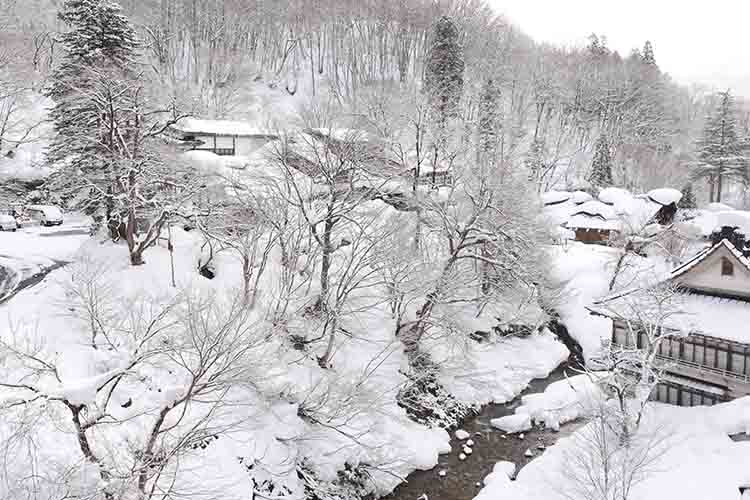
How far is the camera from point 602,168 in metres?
49.0

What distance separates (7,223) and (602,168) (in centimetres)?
4830

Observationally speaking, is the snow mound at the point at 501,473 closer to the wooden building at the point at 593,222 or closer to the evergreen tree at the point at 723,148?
the wooden building at the point at 593,222

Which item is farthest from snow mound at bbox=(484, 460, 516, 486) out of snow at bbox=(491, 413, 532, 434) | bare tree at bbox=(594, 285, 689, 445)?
bare tree at bbox=(594, 285, 689, 445)

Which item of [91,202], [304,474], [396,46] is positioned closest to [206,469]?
[304,474]

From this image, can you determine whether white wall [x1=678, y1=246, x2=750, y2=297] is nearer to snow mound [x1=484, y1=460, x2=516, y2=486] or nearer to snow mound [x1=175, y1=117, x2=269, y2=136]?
snow mound [x1=484, y1=460, x2=516, y2=486]

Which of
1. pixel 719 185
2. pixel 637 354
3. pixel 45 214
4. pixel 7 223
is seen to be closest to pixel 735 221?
pixel 719 185

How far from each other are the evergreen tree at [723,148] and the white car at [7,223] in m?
57.4

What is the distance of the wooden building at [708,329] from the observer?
682 inches

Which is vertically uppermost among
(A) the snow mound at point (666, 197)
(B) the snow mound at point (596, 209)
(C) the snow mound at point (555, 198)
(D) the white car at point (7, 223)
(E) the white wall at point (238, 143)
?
(E) the white wall at point (238, 143)

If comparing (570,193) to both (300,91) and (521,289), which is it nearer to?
Answer: (521,289)

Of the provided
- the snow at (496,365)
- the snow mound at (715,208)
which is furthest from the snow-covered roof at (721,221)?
the snow at (496,365)

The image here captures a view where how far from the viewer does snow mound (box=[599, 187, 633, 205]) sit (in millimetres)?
43281

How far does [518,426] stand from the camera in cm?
2053

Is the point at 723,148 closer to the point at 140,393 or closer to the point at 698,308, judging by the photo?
the point at 698,308
